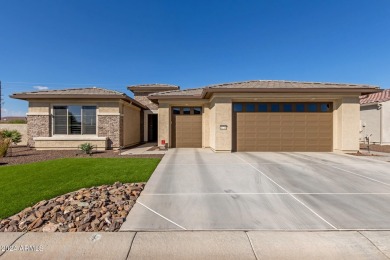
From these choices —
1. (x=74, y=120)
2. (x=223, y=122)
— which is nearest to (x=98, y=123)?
(x=74, y=120)

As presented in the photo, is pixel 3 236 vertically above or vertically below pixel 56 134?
below

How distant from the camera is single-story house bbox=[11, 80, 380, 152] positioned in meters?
12.6

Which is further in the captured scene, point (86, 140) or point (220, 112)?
point (86, 140)

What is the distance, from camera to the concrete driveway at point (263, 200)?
3848mm

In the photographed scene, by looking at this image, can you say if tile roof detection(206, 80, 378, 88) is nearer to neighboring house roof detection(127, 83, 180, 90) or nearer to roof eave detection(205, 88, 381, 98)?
roof eave detection(205, 88, 381, 98)

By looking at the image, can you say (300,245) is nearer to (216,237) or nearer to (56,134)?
(216,237)

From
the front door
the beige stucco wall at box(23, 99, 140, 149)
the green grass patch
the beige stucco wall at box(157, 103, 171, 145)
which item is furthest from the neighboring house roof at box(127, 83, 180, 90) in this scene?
the green grass patch

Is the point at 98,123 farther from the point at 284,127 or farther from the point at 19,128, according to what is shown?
the point at 284,127

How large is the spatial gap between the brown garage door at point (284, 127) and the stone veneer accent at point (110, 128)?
860 cm

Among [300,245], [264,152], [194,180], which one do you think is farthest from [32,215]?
[264,152]

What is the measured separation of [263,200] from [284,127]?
9451mm

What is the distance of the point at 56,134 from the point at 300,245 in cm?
1644

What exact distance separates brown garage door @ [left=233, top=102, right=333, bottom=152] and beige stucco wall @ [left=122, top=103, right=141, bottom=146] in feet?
28.6

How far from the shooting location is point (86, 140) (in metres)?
14.0
